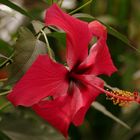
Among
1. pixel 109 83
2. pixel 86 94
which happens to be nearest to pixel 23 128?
pixel 86 94

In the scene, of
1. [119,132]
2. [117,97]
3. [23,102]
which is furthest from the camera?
[119,132]

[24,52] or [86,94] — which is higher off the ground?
[24,52]

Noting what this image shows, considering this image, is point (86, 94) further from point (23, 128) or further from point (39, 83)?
point (23, 128)

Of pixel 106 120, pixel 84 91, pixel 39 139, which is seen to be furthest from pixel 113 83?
pixel 84 91

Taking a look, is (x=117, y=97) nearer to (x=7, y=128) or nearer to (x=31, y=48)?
(x=31, y=48)

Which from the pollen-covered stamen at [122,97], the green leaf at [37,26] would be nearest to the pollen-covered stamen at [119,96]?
the pollen-covered stamen at [122,97]

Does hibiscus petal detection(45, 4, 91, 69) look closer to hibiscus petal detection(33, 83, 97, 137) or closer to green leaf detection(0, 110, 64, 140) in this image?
hibiscus petal detection(33, 83, 97, 137)

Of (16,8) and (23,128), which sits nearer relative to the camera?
(16,8)
